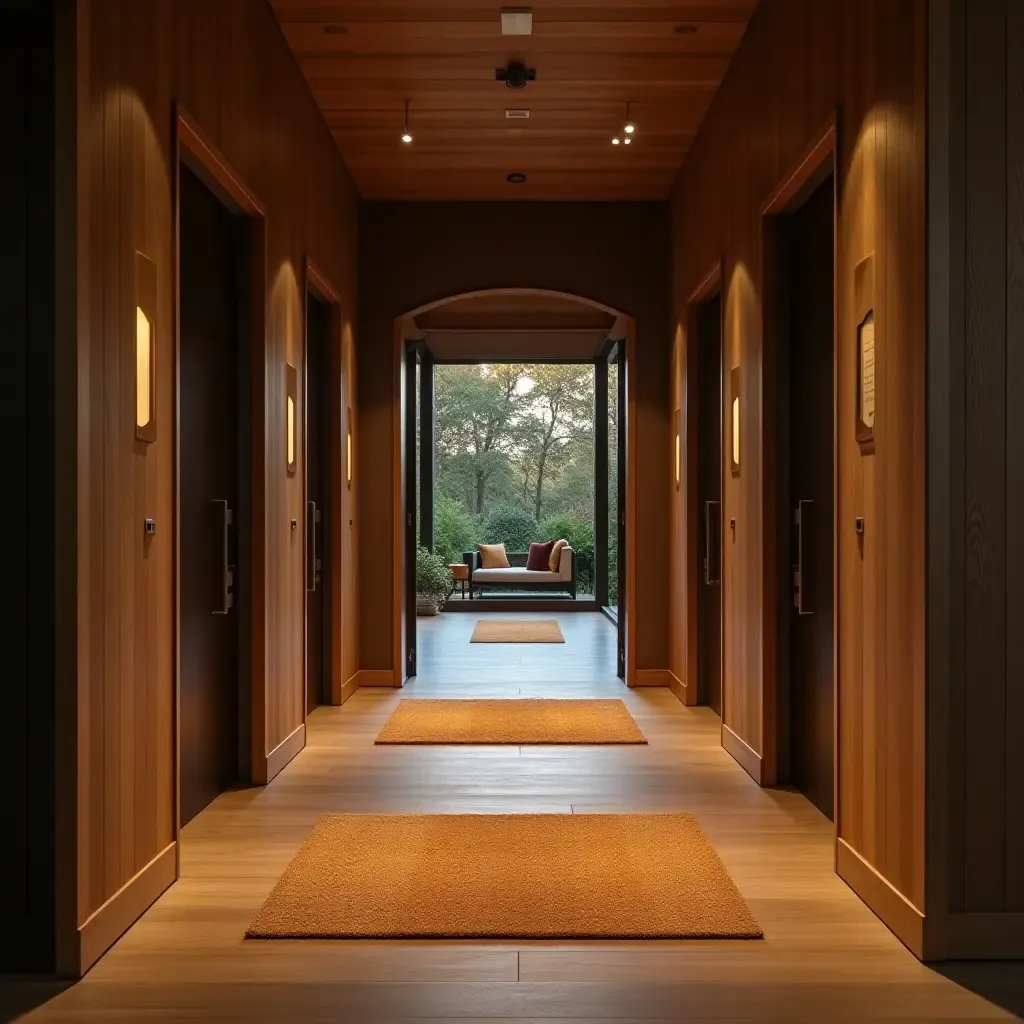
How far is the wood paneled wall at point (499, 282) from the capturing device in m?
7.46

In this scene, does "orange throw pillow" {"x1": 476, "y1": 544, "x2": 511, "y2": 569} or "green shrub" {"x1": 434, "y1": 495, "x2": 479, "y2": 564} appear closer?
"orange throw pillow" {"x1": 476, "y1": 544, "x2": 511, "y2": 569}

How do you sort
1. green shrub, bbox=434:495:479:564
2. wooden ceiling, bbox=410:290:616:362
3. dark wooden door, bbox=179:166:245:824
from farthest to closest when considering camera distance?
1. green shrub, bbox=434:495:479:564
2. wooden ceiling, bbox=410:290:616:362
3. dark wooden door, bbox=179:166:245:824

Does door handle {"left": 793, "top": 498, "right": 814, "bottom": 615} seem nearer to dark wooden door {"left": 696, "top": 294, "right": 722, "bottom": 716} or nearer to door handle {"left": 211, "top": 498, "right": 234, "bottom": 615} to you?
dark wooden door {"left": 696, "top": 294, "right": 722, "bottom": 716}

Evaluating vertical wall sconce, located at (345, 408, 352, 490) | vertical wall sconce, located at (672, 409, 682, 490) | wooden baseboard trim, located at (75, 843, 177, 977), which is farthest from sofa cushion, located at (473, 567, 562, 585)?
wooden baseboard trim, located at (75, 843, 177, 977)

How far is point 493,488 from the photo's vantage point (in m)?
20.4

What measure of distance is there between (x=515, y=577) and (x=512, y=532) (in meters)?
4.84
